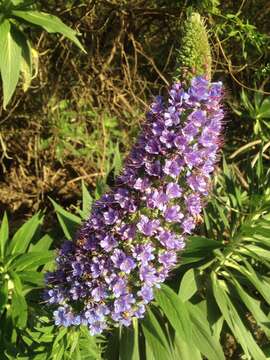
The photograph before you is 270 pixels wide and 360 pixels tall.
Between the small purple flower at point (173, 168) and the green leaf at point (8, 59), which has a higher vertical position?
the green leaf at point (8, 59)

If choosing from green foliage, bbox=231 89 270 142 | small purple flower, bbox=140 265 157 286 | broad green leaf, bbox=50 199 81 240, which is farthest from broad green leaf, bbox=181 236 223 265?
green foliage, bbox=231 89 270 142

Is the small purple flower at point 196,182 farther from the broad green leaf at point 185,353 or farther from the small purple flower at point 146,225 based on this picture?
the broad green leaf at point 185,353

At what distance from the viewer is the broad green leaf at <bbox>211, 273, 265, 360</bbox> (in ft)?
9.88

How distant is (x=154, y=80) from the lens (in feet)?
16.3

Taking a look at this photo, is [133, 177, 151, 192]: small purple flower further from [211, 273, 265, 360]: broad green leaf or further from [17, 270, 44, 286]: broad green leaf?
[211, 273, 265, 360]: broad green leaf

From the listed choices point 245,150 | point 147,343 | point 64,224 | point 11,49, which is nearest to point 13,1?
point 11,49

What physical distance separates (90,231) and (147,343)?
39.5 inches

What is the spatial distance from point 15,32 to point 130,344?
75.8 inches

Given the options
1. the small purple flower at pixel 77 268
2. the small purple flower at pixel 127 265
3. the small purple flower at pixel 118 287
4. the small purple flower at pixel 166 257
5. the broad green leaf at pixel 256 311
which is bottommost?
the broad green leaf at pixel 256 311

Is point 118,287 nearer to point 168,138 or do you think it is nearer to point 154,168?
point 154,168

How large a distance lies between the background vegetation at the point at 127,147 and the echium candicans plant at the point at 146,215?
77 centimetres

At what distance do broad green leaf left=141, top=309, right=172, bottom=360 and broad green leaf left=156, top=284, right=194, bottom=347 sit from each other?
0.13 metres

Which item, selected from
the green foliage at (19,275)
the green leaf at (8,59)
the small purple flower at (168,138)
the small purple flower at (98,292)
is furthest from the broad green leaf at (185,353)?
the green leaf at (8,59)

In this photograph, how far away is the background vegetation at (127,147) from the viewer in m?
3.06
